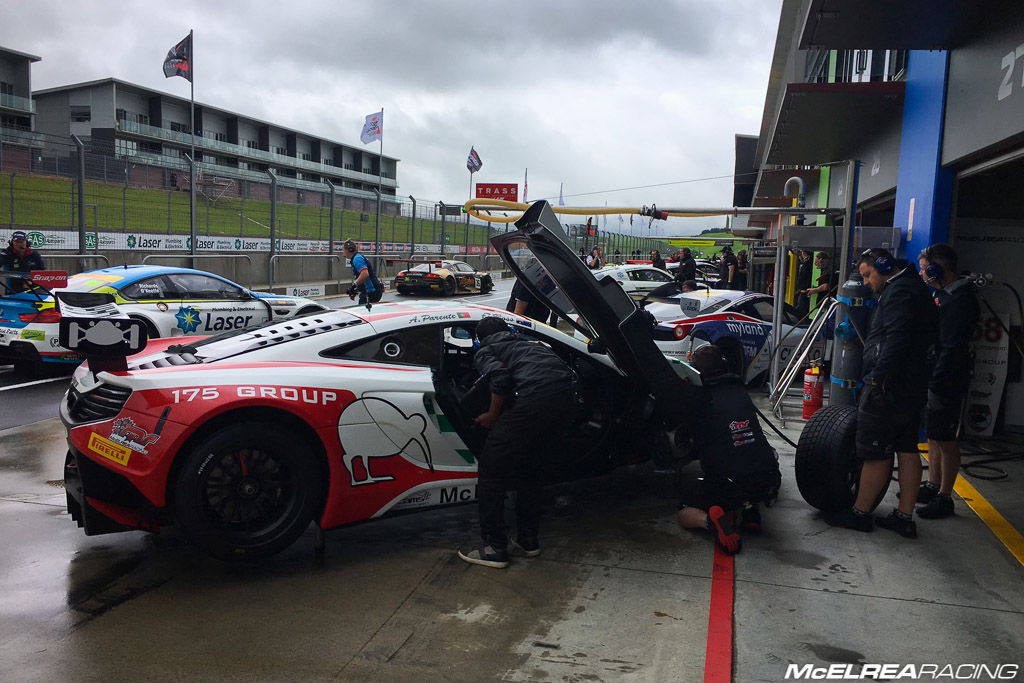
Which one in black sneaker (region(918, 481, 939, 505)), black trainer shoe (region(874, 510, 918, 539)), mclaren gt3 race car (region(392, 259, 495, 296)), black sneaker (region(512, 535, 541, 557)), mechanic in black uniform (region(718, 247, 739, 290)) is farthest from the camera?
mclaren gt3 race car (region(392, 259, 495, 296))

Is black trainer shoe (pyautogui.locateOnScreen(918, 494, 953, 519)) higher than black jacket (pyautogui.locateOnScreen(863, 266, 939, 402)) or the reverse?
the reverse

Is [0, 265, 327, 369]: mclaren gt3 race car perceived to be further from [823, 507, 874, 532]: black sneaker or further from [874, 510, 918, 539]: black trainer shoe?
[874, 510, 918, 539]: black trainer shoe

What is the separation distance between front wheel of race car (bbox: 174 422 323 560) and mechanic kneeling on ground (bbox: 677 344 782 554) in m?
2.28

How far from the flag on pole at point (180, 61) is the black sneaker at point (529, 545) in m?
22.3

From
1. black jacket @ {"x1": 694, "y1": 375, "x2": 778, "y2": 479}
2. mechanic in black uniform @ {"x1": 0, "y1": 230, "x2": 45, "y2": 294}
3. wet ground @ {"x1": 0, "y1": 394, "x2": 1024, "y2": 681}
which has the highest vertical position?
mechanic in black uniform @ {"x1": 0, "y1": 230, "x2": 45, "y2": 294}

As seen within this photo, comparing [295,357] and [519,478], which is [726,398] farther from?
[295,357]

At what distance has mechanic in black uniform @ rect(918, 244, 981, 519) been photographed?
17.1 feet

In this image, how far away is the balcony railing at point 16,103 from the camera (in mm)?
44959

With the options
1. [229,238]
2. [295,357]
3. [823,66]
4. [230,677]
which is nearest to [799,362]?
[295,357]

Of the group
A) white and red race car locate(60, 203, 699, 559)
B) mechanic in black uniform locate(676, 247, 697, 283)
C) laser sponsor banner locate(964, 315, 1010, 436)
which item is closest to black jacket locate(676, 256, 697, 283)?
mechanic in black uniform locate(676, 247, 697, 283)

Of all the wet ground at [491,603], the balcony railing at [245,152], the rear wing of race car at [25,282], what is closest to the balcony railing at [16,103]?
the balcony railing at [245,152]

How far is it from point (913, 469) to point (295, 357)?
3.78m

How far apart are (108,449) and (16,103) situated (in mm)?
51809

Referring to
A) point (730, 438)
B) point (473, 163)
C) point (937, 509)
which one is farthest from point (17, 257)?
point (473, 163)
